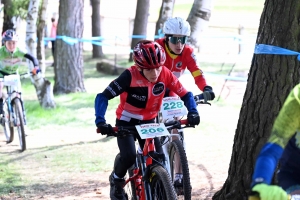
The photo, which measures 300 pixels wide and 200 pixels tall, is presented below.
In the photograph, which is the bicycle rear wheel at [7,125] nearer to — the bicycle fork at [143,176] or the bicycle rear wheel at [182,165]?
the bicycle rear wheel at [182,165]

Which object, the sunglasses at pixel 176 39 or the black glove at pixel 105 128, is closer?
the black glove at pixel 105 128

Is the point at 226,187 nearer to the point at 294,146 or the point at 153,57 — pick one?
the point at 153,57

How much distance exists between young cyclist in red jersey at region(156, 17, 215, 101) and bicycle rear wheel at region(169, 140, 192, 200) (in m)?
0.69

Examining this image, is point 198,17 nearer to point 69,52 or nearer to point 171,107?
point 69,52

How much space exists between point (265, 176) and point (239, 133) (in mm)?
2936

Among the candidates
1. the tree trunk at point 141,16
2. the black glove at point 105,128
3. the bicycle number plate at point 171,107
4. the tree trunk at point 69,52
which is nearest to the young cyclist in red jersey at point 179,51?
the bicycle number plate at point 171,107

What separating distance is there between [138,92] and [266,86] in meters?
1.15

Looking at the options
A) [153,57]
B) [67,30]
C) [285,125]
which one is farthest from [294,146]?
[67,30]

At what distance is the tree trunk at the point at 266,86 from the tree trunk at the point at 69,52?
1095 cm

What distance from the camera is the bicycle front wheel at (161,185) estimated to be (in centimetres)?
532

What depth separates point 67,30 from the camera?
54.0 ft

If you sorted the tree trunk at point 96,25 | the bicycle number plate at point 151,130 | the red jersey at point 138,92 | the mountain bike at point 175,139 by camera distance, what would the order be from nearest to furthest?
the bicycle number plate at point 151,130 → the red jersey at point 138,92 → the mountain bike at point 175,139 → the tree trunk at point 96,25

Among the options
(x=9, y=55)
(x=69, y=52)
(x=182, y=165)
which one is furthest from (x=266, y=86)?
(x=69, y=52)

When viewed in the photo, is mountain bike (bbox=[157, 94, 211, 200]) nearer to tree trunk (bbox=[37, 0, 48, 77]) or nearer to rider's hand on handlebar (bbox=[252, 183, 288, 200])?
rider's hand on handlebar (bbox=[252, 183, 288, 200])
